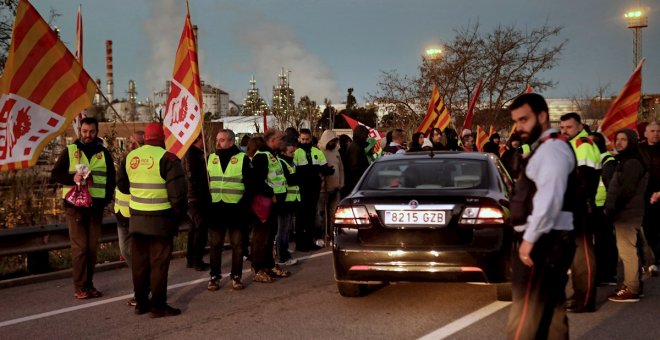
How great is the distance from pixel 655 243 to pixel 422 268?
14.7ft

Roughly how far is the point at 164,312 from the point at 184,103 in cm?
300

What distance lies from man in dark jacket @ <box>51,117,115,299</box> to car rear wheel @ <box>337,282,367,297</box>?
2702 mm

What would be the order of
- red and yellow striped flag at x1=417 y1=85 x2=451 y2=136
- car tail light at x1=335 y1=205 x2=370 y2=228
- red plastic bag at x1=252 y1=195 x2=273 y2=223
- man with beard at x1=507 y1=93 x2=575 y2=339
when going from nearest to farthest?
man with beard at x1=507 y1=93 x2=575 y2=339 → car tail light at x1=335 y1=205 x2=370 y2=228 → red plastic bag at x1=252 y1=195 x2=273 y2=223 → red and yellow striped flag at x1=417 y1=85 x2=451 y2=136

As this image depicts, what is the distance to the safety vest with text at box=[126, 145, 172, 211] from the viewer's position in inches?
276

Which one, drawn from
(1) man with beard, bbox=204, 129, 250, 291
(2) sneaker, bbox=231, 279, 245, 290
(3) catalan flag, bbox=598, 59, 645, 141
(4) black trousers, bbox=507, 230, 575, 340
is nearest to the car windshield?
(1) man with beard, bbox=204, 129, 250, 291

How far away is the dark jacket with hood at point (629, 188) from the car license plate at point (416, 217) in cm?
224

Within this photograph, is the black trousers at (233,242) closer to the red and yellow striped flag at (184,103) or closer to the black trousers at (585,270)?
the red and yellow striped flag at (184,103)

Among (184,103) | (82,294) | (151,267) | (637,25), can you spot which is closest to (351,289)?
(151,267)

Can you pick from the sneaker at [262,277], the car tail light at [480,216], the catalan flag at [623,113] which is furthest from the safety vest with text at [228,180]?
the catalan flag at [623,113]

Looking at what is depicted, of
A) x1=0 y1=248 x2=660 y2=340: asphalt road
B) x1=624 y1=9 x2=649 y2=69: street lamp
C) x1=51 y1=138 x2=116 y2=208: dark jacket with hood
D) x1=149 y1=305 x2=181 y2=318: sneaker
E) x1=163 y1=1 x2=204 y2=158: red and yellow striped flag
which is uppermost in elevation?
x1=624 y1=9 x2=649 y2=69: street lamp

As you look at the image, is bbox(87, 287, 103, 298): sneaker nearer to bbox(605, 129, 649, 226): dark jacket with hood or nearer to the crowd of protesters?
the crowd of protesters

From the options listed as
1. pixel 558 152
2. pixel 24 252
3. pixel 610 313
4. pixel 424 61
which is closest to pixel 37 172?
pixel 24 252

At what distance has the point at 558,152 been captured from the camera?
13.5ft

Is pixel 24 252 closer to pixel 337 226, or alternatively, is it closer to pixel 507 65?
pixel 337 226
